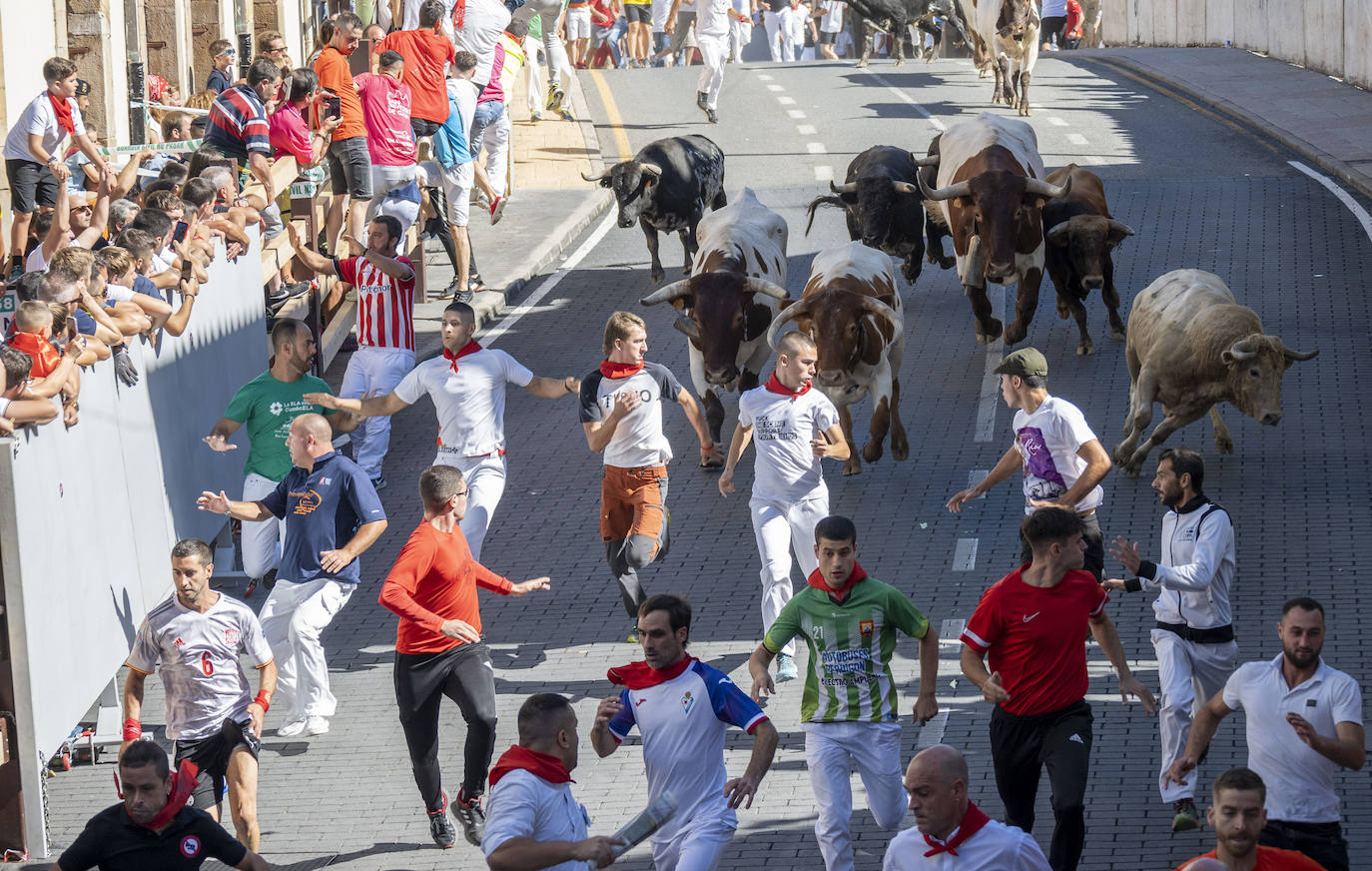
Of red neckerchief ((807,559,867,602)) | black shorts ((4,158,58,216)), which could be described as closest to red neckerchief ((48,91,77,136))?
black shorts ((4,158,58,216))

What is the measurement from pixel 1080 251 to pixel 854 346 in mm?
3536

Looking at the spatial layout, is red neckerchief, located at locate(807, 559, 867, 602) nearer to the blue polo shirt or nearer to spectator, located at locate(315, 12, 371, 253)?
the blue polo shirt

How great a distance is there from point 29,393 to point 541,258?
1182 centimetres

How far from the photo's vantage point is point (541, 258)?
837 inches

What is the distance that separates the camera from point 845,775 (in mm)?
8094

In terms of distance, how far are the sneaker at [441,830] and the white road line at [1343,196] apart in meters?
14.7

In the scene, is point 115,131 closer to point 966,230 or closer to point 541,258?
point 541,258

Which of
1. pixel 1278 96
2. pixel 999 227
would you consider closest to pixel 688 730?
Answer: pixel 999 227

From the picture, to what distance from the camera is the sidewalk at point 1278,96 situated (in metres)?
25.0

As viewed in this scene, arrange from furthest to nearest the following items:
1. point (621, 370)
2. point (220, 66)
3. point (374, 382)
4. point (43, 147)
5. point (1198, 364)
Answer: point (220, 66)
point (43, 147)
point (374, 382)
point (1198, 364)
point (621, 370)

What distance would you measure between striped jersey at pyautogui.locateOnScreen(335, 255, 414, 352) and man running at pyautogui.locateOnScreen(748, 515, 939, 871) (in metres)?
6.85

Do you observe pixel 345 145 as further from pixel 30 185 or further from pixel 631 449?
pixel 631 449

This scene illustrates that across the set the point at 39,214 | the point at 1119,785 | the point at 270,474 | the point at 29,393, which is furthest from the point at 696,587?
the point at 39,214

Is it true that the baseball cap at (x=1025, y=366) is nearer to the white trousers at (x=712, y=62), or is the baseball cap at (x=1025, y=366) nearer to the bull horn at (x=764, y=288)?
the bull horn at (x=764, y=288)
